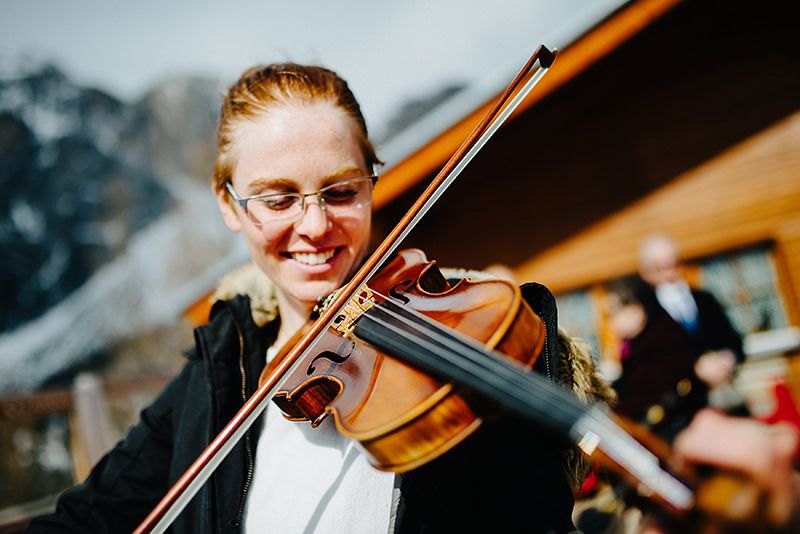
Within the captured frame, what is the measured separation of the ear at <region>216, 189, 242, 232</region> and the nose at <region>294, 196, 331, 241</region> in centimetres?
24

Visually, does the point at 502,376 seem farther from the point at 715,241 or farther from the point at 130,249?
the point at 130,249

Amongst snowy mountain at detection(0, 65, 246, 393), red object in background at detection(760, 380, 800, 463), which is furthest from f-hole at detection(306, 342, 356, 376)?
snowy mountain at detection(0, 65, 246, 393)

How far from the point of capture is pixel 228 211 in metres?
1.37

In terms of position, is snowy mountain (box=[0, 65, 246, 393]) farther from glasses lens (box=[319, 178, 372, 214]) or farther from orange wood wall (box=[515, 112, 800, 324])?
glasses lens (box=[319, 178, 372, 214])

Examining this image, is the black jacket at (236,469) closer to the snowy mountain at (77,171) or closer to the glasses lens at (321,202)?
the glasses lens at (321,202)

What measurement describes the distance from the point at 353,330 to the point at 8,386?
2414 centimetres

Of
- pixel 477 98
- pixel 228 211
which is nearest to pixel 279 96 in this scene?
pixel 228 211

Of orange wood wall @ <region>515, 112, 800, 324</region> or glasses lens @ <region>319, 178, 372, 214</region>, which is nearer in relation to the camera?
glasses lens @ <region>319, 178, 372, 214</region>

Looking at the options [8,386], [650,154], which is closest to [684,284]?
[650,154]

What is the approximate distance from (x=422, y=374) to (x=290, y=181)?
1.52 ft

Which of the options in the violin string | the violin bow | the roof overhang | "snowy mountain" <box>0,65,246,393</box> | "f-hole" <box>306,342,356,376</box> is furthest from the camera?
"snowy mountain" <box>0,65,246,393</box>

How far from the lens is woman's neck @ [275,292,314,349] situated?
1.34 metres

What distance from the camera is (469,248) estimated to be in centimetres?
507

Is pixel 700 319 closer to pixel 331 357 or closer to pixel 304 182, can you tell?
pixel 331 357
